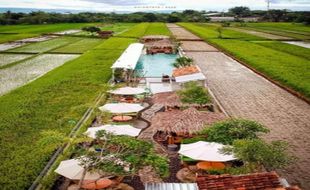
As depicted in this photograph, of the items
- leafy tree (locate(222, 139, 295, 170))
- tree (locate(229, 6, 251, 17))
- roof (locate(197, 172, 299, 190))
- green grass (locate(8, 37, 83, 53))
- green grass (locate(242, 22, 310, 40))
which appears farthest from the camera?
tree (locate(229, 6, 251, 17))

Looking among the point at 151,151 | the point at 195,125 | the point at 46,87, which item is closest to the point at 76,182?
the point at 151,151

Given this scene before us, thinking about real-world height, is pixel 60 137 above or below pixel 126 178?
above

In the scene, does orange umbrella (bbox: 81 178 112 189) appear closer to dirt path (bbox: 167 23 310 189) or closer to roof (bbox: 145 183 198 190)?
roof (bbox: 145 183 198 190)

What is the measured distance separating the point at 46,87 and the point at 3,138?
8.01m

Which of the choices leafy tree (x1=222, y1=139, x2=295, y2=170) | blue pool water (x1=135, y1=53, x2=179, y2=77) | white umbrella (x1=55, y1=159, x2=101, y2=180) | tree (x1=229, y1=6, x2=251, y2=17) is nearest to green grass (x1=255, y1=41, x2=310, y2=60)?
blue pool water (x1=135, y1=53, x2=179, y2=77)

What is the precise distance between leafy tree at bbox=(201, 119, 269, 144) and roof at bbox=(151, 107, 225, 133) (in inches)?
41.7

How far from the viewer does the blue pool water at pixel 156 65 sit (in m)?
28.0

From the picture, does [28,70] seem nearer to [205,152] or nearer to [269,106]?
[269,106]

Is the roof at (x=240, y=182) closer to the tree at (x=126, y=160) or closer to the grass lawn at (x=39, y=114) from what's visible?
the tree at (x=126, y=160)

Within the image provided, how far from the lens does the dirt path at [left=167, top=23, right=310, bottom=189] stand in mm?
12266

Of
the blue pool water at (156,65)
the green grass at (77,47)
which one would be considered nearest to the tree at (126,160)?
the blue pool water at (156,65)

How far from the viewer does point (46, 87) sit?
2139 centimetres

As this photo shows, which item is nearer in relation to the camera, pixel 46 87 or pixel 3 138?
pixel 3 138

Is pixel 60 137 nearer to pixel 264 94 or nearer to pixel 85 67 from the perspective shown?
pixel 264 94
